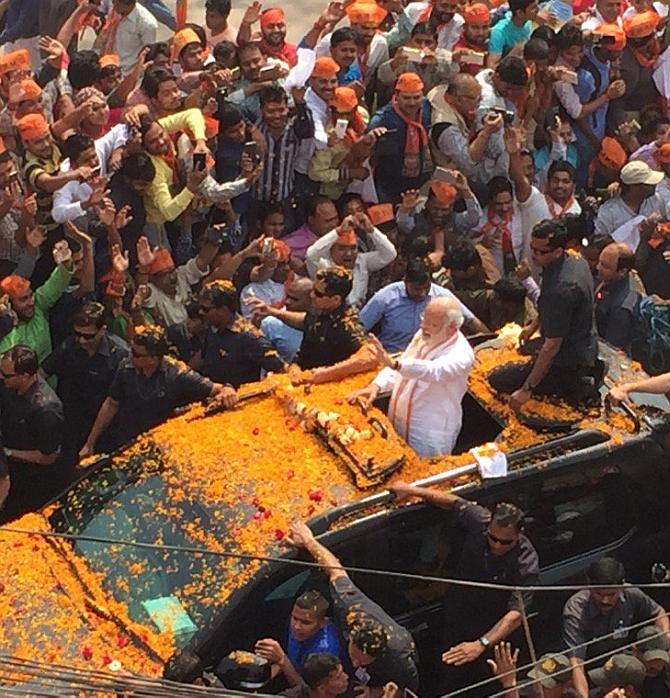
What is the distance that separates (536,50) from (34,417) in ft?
20.1

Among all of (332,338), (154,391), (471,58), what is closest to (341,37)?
(471,58)

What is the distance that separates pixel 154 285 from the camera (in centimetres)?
865

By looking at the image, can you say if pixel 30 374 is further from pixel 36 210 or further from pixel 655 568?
pixel 655 568

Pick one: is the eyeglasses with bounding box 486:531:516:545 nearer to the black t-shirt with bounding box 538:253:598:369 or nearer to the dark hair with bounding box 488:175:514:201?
the black t-shirt with bounding box 538:253:598:369

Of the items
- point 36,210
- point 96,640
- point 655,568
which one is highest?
point 36,210

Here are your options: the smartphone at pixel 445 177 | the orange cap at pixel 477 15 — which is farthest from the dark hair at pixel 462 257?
the orange cap at pixel 477 15

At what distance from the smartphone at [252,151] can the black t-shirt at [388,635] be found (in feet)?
13.8

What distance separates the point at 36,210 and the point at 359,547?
358cm

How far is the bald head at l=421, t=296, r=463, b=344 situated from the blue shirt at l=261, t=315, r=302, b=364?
166cm

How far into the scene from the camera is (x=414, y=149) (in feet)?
34.3

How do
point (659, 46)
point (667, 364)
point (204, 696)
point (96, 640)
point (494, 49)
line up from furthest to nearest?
point (659, 46) → point (494, 49) → point (667, 364) → point (96, 640) → point (204, 696)

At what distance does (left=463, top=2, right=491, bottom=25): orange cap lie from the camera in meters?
11.6

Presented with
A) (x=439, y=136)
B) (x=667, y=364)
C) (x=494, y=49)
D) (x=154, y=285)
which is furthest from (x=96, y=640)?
(x=494, y=49)

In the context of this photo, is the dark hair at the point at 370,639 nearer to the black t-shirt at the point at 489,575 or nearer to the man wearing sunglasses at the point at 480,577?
the man wearing sunglasses at the point at 480,577
